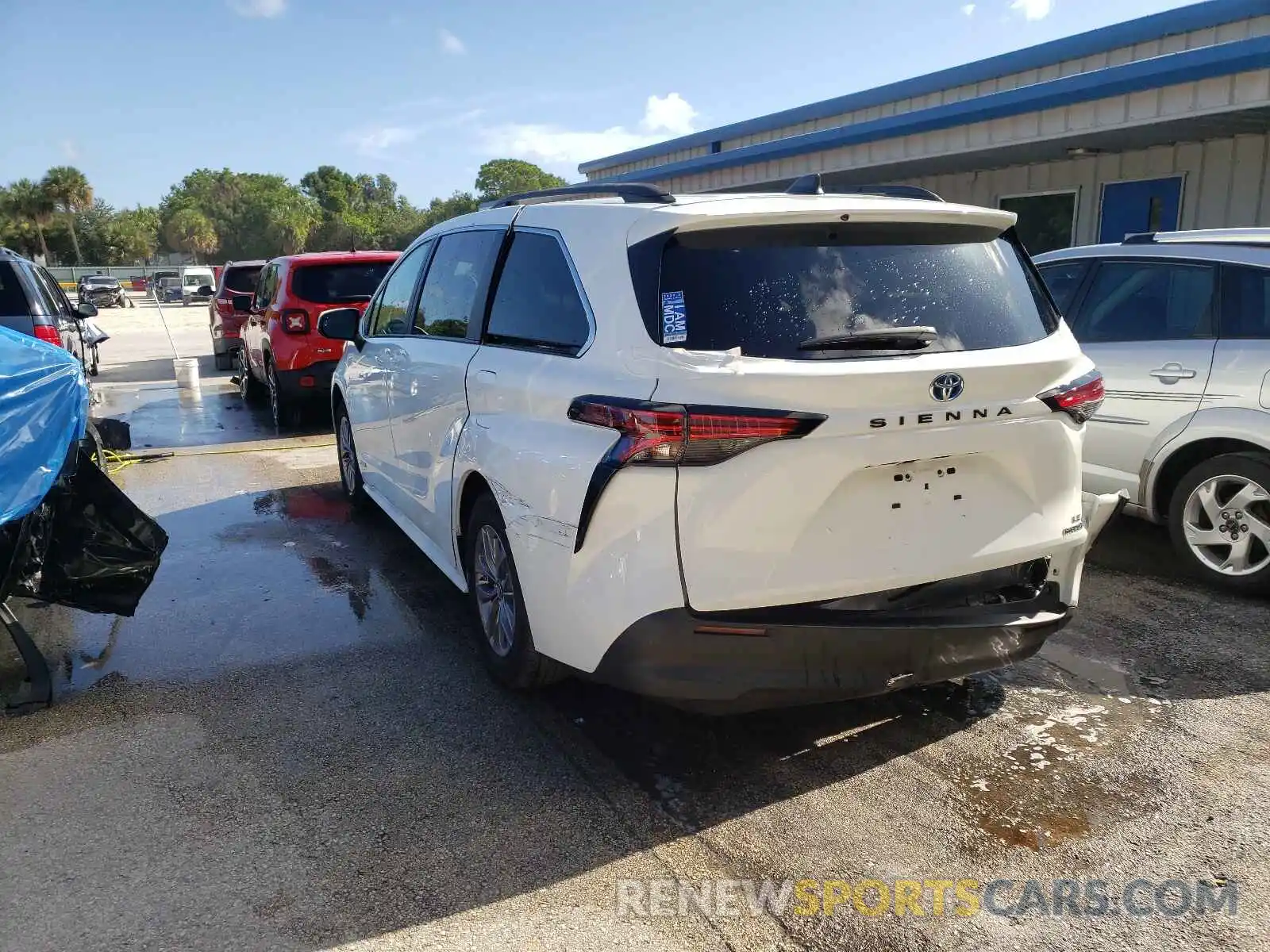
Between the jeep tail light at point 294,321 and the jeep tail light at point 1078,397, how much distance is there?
8.16 metres

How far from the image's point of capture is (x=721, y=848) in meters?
2.87

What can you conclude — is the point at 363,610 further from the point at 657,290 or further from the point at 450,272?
the point at 657,290

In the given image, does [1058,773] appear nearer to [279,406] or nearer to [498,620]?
[498,620]

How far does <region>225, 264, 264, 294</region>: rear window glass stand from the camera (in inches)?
643

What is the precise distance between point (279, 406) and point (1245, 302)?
29.3 ft

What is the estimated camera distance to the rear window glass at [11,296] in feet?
25.1

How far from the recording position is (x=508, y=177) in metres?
92.2

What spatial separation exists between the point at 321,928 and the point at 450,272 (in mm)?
3109

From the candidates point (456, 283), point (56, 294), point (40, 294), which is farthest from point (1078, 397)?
point (56, 294)

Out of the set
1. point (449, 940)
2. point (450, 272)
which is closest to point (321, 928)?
point (449, 940)

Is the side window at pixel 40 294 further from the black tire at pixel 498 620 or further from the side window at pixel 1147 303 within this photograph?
the side window at pixel 1147 303

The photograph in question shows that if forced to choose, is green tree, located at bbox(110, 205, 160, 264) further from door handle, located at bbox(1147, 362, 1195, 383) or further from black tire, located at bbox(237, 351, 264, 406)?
door handle, located at bbox(1147, 362, 1195, 383)

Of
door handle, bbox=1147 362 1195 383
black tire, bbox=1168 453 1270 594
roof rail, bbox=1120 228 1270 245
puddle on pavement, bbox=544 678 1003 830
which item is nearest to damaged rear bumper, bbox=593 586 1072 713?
puddle on pavement, bbox=544 678 1003 830

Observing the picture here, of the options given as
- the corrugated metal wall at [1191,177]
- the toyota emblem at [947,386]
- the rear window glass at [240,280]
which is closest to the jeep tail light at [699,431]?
the toyota emblem at [947,386]
